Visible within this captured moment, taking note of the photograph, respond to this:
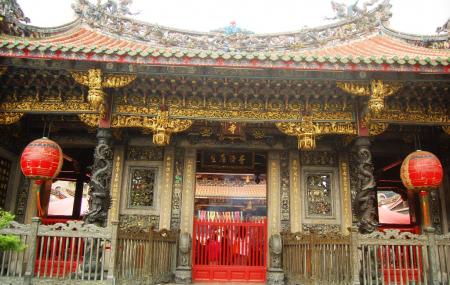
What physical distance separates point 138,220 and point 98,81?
3.13 metres

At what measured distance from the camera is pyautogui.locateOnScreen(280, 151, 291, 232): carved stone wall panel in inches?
314

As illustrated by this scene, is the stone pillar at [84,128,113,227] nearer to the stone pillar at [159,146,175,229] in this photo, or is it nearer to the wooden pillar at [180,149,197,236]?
the stone pillar at [159,146,175,229]

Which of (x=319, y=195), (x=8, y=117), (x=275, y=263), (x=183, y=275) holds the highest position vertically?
(x=8, y=117)

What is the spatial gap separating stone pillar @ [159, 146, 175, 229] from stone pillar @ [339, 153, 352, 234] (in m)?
3.59

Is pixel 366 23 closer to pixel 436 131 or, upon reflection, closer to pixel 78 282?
pixel 436 131

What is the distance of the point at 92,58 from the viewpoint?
593 centimetres

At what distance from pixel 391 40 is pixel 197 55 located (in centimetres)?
551

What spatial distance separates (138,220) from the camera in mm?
7953

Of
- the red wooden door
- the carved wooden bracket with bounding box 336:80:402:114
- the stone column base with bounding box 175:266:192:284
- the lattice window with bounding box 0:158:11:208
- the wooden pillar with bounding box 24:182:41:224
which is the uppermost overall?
the carved wooden bracket with bounding box 336:80:402:114

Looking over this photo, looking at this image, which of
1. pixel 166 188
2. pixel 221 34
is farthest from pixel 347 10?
pixel 166 188

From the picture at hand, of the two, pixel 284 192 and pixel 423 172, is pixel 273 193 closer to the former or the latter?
pixel 284 192

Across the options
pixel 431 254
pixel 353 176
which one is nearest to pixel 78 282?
pixel 431 254

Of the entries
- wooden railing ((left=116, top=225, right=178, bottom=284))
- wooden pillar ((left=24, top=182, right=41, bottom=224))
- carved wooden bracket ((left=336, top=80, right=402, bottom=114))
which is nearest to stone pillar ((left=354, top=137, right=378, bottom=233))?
carved wooden bracket ((left=336, top=80, right=402, bottom=114))

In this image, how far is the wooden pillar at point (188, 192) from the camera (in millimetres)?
7934
